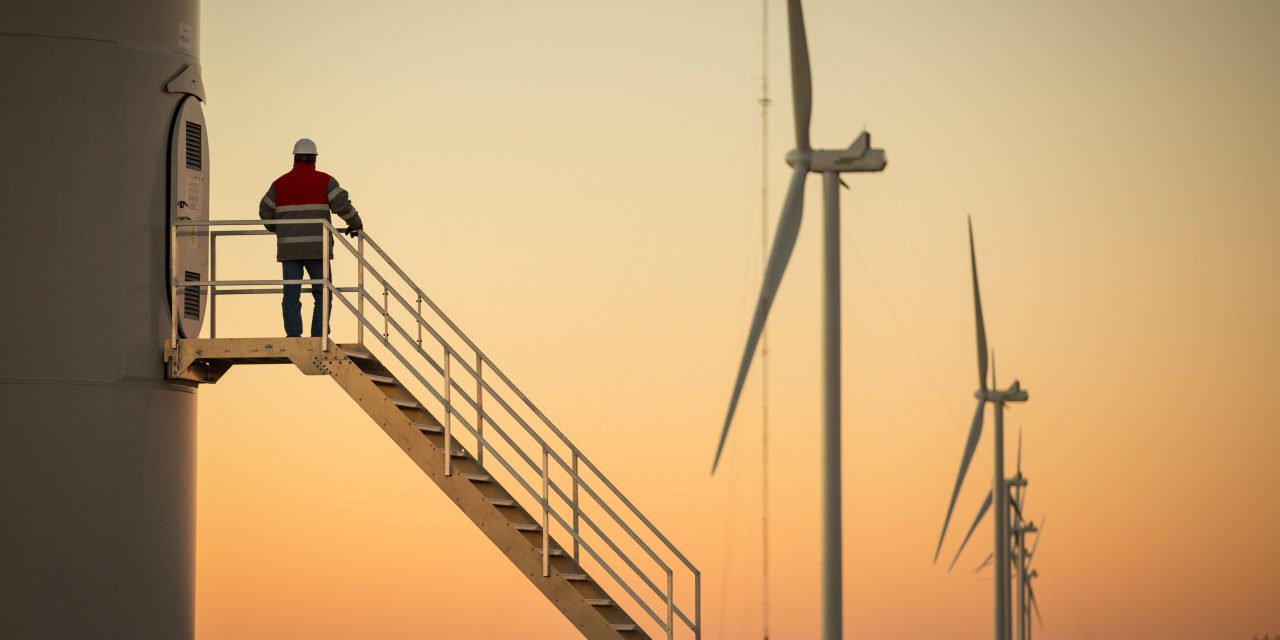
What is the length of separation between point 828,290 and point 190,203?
31.3 feet

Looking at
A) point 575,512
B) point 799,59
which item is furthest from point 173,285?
point 799,59

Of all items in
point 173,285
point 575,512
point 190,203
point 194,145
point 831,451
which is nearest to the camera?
point 575,512

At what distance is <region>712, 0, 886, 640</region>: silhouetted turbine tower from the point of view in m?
30.5

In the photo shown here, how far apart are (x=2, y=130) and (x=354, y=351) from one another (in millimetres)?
5649

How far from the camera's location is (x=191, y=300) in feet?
96.1

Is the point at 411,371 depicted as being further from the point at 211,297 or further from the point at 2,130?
the point at 2,130

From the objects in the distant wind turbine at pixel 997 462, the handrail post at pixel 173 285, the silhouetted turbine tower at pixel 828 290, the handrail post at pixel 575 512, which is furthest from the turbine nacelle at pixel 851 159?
the distant wind turbine at pixel 997 462

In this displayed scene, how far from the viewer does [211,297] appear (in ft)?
97.8

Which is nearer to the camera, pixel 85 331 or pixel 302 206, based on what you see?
pixel 85 331

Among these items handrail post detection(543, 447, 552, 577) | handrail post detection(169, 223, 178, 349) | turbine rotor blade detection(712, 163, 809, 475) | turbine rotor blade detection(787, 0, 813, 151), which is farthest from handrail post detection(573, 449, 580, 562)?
turbine rotor blade detection(787, 0, 813, 151)

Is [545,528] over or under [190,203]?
under

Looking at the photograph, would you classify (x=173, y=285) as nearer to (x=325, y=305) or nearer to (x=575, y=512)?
(x=325, y=305)

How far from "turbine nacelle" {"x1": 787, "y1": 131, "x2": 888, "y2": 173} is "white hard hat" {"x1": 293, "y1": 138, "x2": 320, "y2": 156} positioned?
26.4 ft

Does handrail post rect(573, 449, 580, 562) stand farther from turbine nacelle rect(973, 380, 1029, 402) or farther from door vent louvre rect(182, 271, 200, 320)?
turbine nacelle rect(973, 380, 1029, 402)
